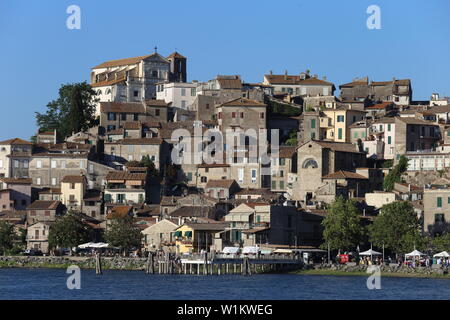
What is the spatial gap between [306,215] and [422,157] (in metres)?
19.6

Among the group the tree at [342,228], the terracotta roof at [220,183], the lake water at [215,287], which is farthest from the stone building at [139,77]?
the lake water at [215,287]

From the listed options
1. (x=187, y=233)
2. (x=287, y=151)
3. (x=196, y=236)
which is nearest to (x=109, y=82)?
(x=287, y=151)

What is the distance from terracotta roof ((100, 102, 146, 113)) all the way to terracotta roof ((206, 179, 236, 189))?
657 inches

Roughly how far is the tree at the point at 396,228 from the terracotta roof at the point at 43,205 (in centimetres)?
3278

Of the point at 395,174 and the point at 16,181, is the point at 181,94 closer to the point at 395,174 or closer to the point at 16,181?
the point at 16,181

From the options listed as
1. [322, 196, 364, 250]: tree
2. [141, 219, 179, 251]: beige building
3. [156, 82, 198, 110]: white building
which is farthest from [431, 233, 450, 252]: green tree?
[156, 82, 198, 110]: white building

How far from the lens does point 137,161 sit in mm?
122500

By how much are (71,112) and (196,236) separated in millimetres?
35450

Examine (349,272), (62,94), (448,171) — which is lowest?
(349,272)

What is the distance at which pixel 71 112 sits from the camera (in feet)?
434

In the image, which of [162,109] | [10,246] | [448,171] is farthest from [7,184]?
[448,171]

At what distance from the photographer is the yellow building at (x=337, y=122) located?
127 meters

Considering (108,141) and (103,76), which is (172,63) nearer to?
(103,76)
